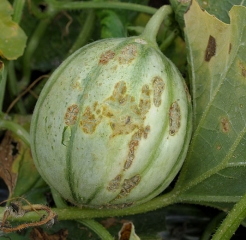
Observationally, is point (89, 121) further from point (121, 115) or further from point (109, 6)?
point (109, 6)

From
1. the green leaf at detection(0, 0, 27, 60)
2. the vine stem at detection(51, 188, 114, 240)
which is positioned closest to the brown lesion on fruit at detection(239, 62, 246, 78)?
the vine stem at detection(51, 188, 114, 240)

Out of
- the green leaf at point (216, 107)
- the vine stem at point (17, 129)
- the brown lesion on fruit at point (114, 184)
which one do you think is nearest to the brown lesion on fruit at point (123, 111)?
the brown lesion on fruit at point (114, 184)

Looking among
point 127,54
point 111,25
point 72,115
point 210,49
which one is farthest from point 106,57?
point 111,25

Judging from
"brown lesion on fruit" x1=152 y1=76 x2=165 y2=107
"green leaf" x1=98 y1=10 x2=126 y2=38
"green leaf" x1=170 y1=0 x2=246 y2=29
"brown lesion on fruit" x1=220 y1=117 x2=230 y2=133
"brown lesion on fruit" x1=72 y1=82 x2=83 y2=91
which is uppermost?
"green leaf" x1=170 y1=0 x2=246 y2=29

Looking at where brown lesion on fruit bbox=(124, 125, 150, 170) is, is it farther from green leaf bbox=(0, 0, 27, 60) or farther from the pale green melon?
green leaf bbox=(0, 0, 27, 60)

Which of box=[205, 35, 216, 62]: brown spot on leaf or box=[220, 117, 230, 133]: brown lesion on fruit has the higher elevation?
box=[205, 35, 216, 62]: brown spot on leaf

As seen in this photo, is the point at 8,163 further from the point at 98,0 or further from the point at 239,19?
the point at 239,19

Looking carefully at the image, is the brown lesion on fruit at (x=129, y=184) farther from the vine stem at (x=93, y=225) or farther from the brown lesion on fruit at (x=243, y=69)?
the brown lesion on fruit at (x=243, y=69)
